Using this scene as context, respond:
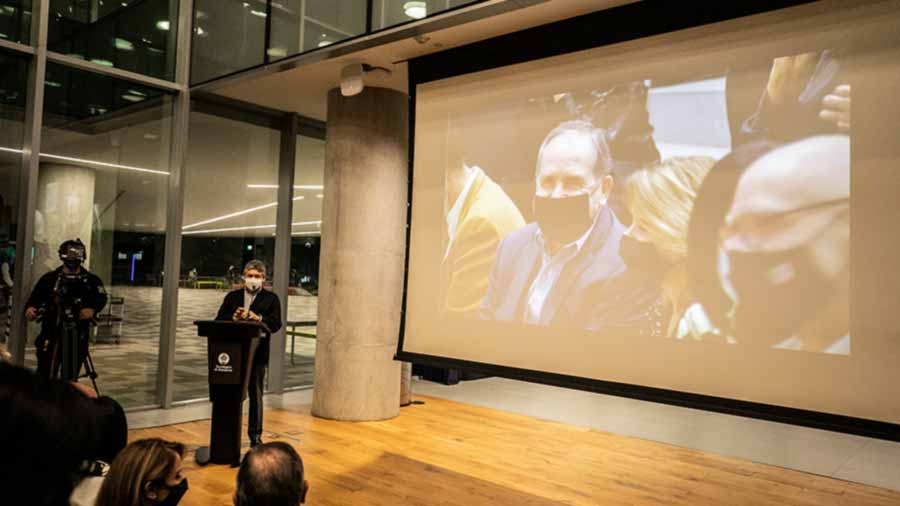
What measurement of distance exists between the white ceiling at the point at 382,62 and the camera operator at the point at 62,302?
6.94 ft

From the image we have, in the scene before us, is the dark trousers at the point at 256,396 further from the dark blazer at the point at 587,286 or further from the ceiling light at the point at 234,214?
the ceiling light at the point at 234,214

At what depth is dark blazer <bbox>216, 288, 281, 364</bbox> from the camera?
14.8 ft

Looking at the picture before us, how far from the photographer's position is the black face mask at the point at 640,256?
3.68 metres

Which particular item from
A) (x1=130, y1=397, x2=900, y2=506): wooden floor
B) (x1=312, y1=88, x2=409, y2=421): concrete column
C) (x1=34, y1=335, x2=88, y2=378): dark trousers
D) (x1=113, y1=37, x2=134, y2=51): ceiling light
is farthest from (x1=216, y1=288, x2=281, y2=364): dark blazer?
(x1=113, y1=37, x2=134, y2=51): ceiling light

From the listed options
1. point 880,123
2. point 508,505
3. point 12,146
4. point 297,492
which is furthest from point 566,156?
point 12,146

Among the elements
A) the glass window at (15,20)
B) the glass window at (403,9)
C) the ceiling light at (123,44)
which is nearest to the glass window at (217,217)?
the ceiling light at (123,44)

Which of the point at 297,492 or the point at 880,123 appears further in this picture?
the point at 880,123

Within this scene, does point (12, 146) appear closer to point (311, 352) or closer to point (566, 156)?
point (311, 352)

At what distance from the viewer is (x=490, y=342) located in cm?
439

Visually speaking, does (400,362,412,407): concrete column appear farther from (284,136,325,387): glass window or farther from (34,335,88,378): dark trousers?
(34,335,88,378): dark trousers

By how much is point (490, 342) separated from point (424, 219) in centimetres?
113

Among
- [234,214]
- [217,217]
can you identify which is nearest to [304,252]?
[234,214]

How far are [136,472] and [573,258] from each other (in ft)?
9.77

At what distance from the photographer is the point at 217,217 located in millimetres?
6414
